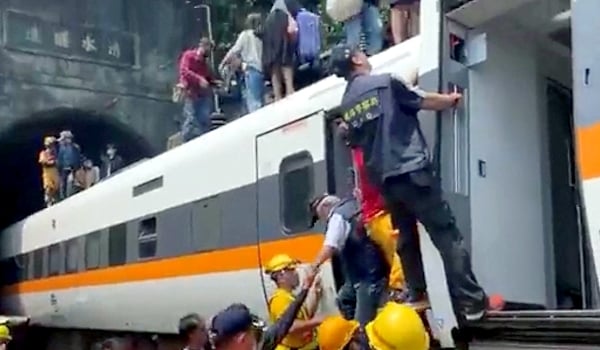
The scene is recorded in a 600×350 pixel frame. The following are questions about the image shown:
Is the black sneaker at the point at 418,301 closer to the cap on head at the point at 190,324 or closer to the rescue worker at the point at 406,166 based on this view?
the rescue worker at the point at 406,166

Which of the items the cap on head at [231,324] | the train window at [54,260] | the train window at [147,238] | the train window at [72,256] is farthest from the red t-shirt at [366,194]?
the train window at [54,260]

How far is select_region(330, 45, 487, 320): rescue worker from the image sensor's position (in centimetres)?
559

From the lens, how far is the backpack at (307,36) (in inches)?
398

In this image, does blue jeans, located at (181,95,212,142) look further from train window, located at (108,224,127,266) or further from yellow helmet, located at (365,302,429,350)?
yellow helmet, located at (365,302,429,350)

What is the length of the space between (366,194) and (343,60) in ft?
2.59

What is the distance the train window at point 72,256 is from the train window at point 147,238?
110 inches

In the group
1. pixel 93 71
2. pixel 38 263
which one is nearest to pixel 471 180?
pixel 38 263

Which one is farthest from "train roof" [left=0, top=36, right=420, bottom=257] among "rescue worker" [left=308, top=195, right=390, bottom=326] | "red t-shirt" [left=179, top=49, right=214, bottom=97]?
"red t-shirt" [left=179, top=49, right=214, bottom=97]

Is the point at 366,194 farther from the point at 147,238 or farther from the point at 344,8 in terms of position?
the point at 147,238

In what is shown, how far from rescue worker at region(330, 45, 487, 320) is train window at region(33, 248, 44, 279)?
10.4 m

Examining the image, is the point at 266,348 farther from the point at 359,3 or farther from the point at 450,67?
the point at 359,3

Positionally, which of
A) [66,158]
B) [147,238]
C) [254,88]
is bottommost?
[147,238]

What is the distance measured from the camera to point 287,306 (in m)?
6.40

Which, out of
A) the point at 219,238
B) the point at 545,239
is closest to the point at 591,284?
the point at 545,239
